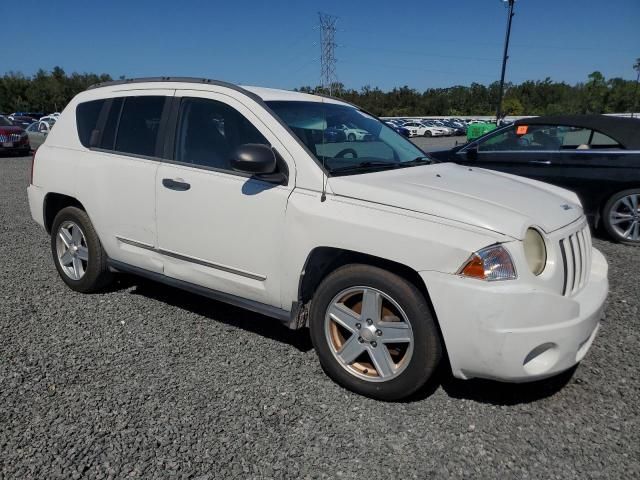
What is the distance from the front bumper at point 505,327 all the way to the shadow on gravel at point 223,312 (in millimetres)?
1323

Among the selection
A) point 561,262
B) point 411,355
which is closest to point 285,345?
point 411,355

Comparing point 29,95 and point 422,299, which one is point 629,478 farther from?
point 29,95

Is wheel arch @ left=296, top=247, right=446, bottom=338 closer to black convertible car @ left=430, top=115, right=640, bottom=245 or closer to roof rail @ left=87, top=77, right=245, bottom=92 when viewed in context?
roof rail @ left=87, top=77, right=245, bottom=92

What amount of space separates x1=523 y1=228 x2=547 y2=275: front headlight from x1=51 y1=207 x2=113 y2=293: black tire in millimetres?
3313

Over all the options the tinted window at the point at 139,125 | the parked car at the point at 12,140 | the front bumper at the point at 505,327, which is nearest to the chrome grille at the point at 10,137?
the parked car at the point at 12,140

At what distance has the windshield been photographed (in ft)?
10.7

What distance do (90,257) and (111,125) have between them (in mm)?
1112

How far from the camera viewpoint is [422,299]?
2672mm

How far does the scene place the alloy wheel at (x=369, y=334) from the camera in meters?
2.79

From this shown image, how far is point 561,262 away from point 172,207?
248cm

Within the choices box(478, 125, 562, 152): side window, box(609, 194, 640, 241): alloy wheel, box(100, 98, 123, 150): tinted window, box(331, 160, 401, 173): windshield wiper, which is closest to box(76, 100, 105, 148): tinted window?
box(100, 98, 123, 150): tinted window

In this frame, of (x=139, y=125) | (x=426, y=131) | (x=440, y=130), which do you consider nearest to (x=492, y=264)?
(x=139, y=125)

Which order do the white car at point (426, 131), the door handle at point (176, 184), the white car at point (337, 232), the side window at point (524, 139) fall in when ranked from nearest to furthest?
1. the white car at point (337, 232)
2. the door handle at point (176, 184)
3. the side window at point (524, 139)
4. the white car at point (426, 131)

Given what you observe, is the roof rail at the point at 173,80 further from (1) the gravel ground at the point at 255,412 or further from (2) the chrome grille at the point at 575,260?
(2) the chrome grille at the point at 575,260
